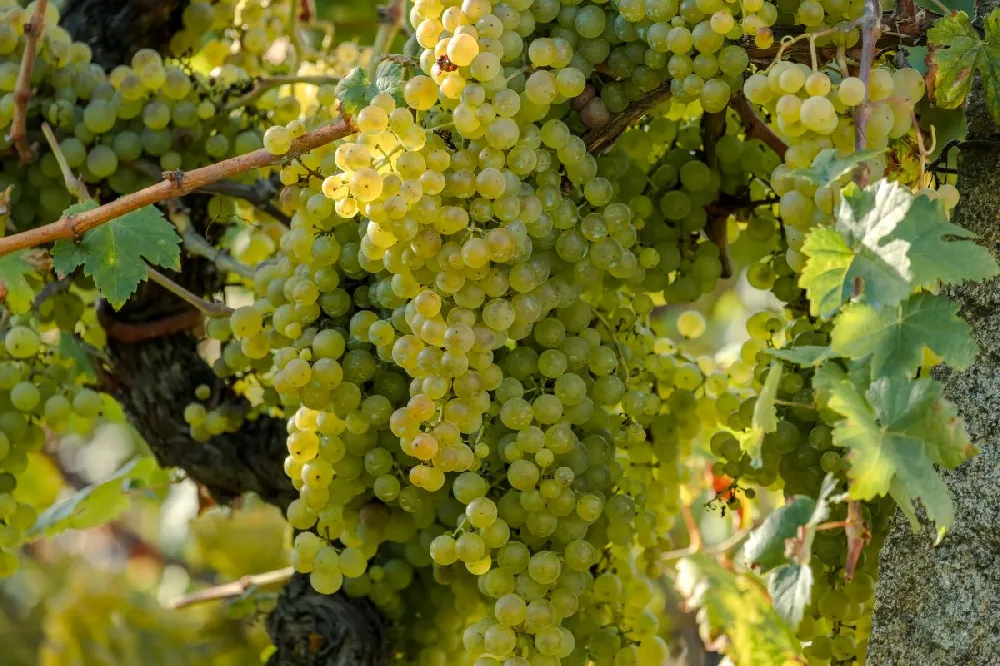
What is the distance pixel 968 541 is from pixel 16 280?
29.1 inches

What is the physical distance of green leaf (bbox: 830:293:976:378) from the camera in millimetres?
577

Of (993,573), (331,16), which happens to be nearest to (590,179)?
(993,573)

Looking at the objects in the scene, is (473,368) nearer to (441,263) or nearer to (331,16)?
(441,263)

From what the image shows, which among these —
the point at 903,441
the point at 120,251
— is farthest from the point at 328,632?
the point at 903,441

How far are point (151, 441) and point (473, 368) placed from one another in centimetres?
60

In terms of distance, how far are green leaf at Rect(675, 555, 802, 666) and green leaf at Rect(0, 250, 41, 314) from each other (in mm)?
638

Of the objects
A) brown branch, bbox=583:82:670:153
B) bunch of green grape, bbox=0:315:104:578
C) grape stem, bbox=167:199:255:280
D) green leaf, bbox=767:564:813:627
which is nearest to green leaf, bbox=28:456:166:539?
bunch of green grape, bbox=0:315:104:578

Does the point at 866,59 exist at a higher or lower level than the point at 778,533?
higher

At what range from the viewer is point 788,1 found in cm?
73

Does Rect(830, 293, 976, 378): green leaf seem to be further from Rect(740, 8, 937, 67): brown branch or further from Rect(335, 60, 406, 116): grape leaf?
Rect(335, 60, 406, 116): grape leaf

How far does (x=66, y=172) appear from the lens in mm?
974

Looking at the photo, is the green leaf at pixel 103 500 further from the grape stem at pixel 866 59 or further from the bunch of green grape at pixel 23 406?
the grape stem at pixel 866 59

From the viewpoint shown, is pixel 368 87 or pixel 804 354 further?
pixel 368 87

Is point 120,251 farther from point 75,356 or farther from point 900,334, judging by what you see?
point 900,334
